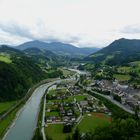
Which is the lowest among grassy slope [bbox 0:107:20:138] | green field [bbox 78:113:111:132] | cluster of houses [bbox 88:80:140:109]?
cluster of houses [bbox 88:80:140:109]

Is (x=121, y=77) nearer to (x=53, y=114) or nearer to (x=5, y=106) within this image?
(x=5, y=106)

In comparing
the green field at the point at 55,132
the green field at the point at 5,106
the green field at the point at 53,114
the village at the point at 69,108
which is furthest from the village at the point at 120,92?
the green field at the point at 5,106

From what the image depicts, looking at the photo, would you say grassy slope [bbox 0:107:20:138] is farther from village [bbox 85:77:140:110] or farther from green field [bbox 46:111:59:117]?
village [bbox 85:77:140:110]

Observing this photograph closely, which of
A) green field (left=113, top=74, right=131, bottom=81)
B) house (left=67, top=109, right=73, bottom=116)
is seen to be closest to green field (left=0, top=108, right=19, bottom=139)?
house (left=67, top=109, right=73, bottom=116)

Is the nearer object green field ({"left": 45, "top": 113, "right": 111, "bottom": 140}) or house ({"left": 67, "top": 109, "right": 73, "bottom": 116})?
green field ({"left": 45, "top": 113, "right": 111, "bottom": 140})

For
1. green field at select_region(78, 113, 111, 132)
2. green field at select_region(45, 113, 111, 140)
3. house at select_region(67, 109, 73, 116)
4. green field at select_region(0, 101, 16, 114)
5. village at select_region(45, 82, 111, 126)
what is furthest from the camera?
green field at select_region(0, 101, 16, 114)
